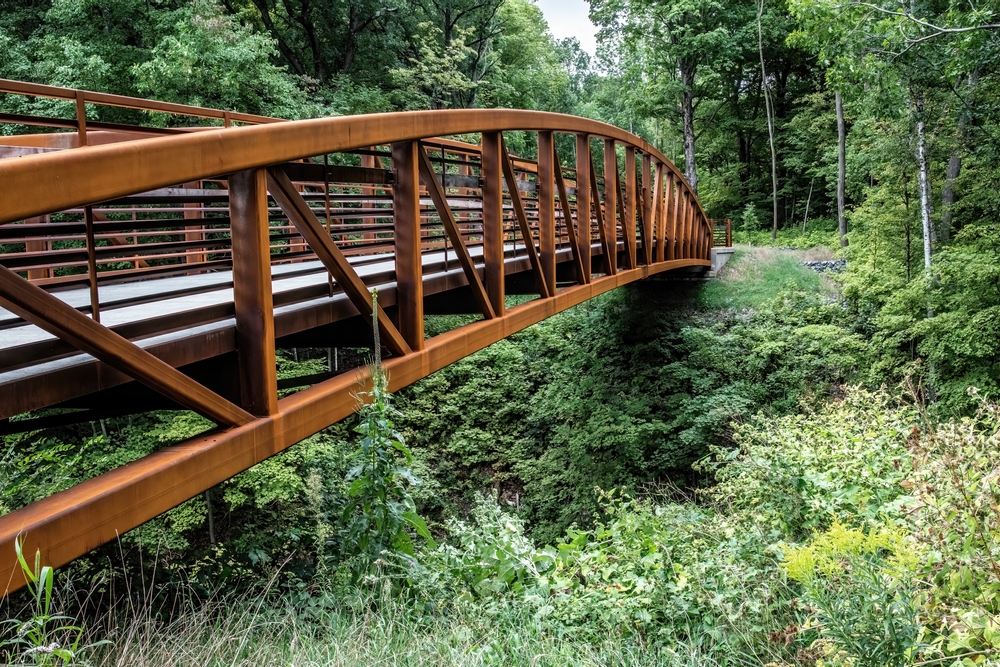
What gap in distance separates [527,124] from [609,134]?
3.42 meters

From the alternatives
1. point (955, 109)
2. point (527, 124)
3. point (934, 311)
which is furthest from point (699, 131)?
point (527, 124)

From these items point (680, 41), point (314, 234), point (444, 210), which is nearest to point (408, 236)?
point (444, 210)

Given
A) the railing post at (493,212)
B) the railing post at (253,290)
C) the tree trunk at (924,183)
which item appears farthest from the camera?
the tree trunk at (924,183)

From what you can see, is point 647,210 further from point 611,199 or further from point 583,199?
point 583,199

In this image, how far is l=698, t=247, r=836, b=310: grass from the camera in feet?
56.3

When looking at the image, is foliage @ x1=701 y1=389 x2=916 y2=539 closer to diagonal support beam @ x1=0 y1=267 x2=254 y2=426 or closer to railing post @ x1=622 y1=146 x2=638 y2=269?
diagonal support beam @ x1=0 y1=267 x2=254 y2=426

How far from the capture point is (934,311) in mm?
11852

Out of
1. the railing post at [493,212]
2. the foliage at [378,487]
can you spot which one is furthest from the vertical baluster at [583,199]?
the foliage at [378,487]

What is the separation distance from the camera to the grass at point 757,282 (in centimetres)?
1716

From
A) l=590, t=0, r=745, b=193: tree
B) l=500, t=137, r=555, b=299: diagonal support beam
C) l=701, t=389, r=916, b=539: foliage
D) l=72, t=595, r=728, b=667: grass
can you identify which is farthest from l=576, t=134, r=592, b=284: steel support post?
l=590, t=0, r=745, b=193: tree

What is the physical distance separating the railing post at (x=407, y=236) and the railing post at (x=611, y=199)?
220 inches

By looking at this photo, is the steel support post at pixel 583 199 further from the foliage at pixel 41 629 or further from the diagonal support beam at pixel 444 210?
the foliage at pixel 41 629

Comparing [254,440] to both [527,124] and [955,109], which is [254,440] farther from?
[955,109]

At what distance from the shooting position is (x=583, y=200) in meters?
8.73
